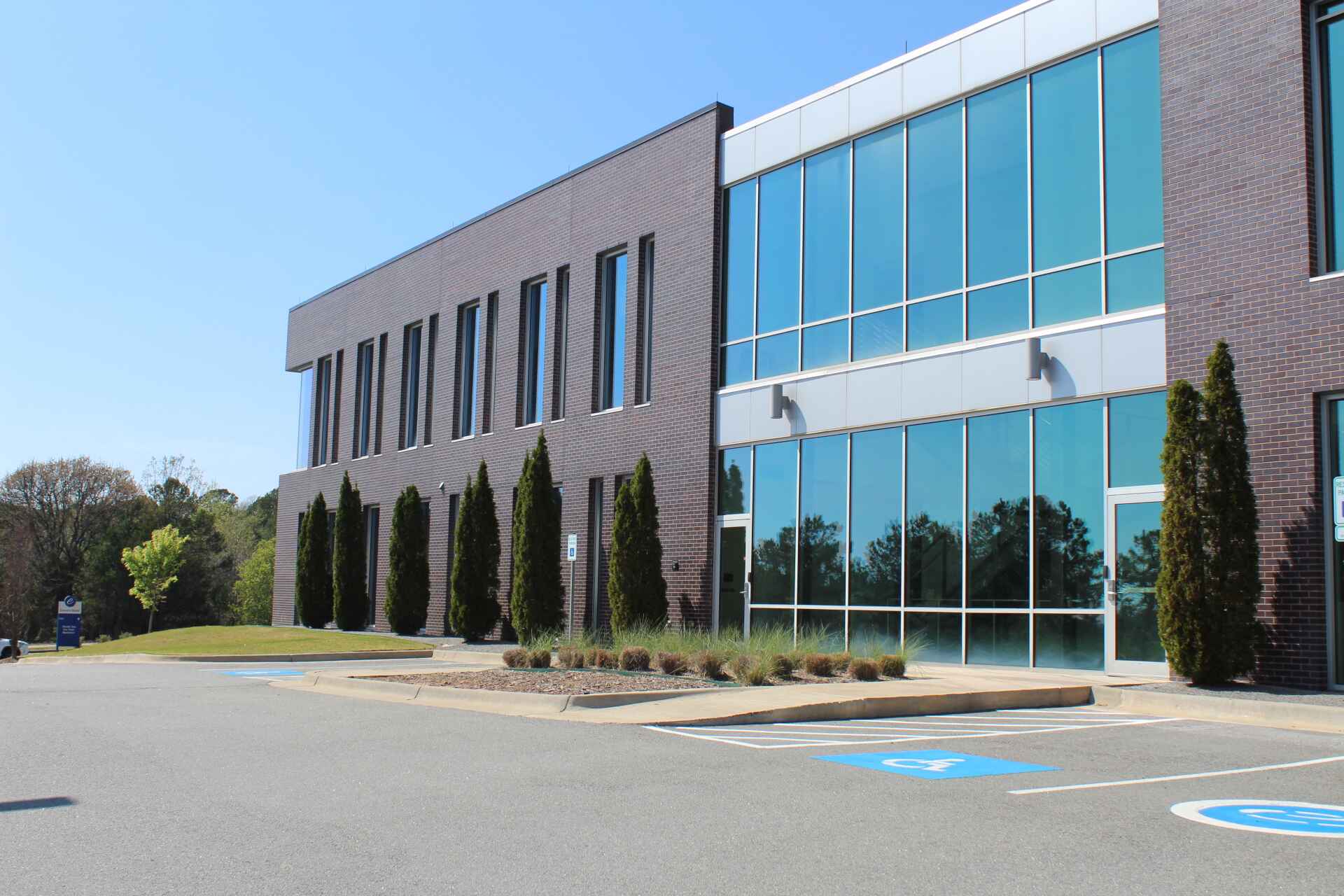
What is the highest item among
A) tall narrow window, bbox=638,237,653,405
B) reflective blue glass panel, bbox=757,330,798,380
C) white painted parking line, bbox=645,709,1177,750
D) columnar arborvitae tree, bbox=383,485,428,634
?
tall narrow window, bbox=638,237,653,405

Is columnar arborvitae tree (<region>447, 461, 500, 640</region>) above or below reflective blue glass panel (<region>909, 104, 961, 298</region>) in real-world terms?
below

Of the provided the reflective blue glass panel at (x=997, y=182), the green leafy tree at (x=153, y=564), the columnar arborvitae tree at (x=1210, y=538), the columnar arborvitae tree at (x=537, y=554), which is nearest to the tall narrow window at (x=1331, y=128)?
the columnar arborvitae tree at (x=1210, y=538)

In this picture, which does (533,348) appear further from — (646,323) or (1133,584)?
(1133,584)

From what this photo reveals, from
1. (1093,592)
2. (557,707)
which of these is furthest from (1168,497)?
(557,707)

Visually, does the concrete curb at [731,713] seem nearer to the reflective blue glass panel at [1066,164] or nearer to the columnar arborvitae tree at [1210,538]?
the columnar arborvitae tree at [1210,538]

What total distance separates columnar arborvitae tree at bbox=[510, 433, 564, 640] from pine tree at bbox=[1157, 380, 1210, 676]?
14160 mm

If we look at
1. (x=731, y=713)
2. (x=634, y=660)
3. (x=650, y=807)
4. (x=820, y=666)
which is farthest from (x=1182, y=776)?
(x=634, y=660)

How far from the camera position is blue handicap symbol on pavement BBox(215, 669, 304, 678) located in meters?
19.7

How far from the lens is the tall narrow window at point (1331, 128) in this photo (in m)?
14.4

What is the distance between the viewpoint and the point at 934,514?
729 inches

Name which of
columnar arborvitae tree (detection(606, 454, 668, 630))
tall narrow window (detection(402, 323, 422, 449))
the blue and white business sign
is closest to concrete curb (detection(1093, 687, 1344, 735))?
the blue and white business sign

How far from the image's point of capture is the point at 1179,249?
15.7m

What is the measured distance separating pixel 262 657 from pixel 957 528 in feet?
46.9

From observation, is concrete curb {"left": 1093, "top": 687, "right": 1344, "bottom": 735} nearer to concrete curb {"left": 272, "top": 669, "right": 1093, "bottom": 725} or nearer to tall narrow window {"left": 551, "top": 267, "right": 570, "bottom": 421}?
concrete curb {"left": 272, "top": 669, "right": 1093, "bottom": 725}
